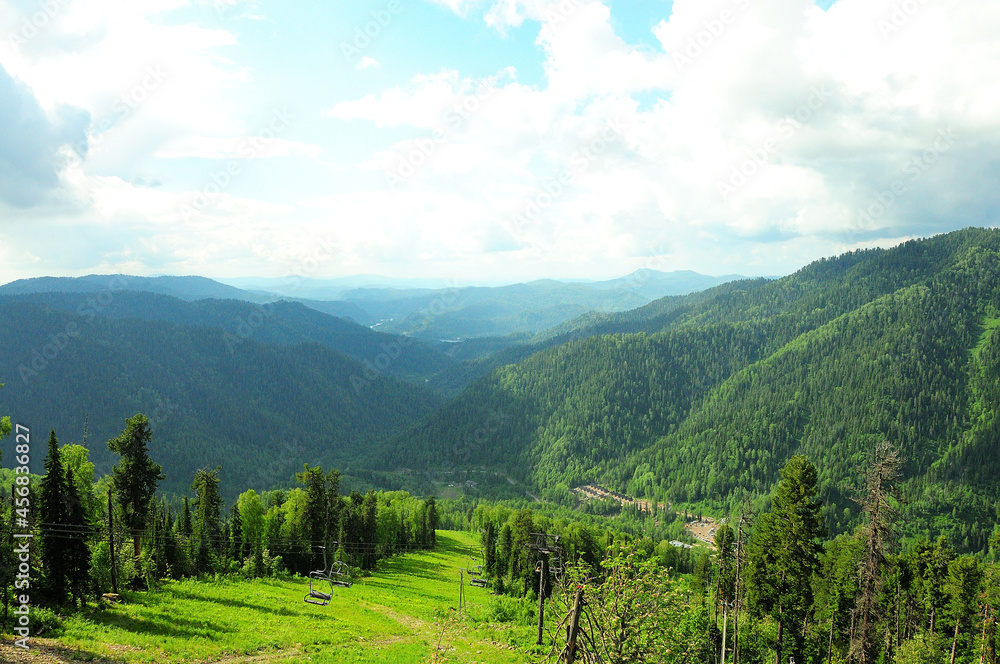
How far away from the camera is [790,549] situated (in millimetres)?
39219

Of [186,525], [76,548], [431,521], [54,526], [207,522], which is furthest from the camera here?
[431,521]

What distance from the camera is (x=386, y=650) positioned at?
38.1 meters

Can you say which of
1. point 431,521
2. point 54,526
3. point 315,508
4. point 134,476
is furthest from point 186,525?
point 431,521

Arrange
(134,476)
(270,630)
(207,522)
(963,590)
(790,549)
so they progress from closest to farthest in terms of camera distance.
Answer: (270,630), (790,549), (134,476), (963,590), (207,522)

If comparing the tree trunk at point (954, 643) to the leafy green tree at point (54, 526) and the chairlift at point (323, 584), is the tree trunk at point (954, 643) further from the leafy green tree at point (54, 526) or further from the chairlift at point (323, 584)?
the leafy green tree at point (54, 526)

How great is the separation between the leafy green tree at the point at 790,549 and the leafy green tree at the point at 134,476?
53.4m

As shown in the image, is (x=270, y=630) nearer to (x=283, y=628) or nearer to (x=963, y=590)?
(x=283, y=628)

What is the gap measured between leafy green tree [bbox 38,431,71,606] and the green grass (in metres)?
3.70

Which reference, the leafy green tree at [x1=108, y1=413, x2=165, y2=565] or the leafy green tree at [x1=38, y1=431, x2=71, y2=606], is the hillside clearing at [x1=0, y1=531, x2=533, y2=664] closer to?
the leafy green tree at [x1=38, y1=431, x2=71, y2=606]

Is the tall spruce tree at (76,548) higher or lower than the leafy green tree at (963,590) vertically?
higher

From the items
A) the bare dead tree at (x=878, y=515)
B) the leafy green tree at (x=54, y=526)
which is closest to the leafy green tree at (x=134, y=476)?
the leafy green tree at (x=54, y=526)

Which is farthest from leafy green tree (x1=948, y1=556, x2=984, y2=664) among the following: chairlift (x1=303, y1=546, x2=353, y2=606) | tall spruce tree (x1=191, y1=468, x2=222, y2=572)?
tall spruce tree (x1=191, y1=468, x2=222, y2=572)

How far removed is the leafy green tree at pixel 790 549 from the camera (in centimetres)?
3875

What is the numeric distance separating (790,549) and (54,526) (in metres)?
53.7
